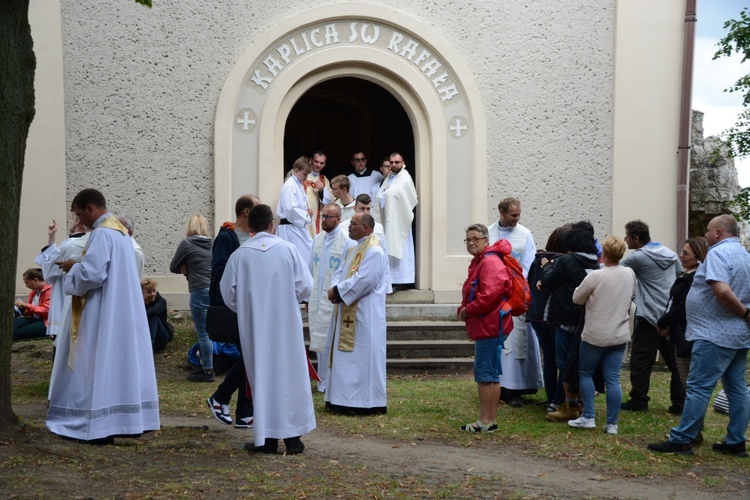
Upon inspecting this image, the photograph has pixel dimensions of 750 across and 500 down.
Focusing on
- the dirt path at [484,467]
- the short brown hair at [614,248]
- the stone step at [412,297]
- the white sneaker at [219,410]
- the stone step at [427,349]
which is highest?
the short brown hair at [614,248]

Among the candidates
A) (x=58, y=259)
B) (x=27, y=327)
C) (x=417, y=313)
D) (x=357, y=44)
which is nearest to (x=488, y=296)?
(x=58, y=259)

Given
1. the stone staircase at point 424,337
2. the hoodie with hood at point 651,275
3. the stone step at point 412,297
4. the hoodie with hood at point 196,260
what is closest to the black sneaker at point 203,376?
the hoodie with hood at point 196,260

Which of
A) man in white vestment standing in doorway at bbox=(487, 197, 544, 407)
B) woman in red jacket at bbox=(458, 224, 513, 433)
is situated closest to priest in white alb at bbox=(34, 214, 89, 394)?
woman in red jacket at bbox=(458, 224, 513, 433)

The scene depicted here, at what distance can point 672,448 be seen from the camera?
285 inches

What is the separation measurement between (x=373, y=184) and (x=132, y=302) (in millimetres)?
7464

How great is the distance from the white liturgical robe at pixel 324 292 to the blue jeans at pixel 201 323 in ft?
4.19

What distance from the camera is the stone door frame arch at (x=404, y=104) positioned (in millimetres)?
13008

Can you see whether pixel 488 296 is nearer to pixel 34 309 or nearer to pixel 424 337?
pixel 424 337

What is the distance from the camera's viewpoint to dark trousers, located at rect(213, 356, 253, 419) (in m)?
7.29

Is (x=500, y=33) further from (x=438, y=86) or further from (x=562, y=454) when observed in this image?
(x=562, y=454)

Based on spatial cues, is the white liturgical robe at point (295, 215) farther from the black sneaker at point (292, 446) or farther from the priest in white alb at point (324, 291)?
the black sneaker at point (292, 446)

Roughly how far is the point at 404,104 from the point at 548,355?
5713 millimetres

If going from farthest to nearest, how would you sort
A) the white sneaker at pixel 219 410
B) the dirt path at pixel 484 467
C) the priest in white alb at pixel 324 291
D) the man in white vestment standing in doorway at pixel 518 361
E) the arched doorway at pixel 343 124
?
the arched doorway at pixel 343 124 → the priest in white alb at pixel 324 291 → the man in white vestment standing in doorway at pixel 518 361 → the white sneaker at pixel 219 410 → the dirt path at pixel 484 467

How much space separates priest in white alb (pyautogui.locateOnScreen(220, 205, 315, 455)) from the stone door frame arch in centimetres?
613
